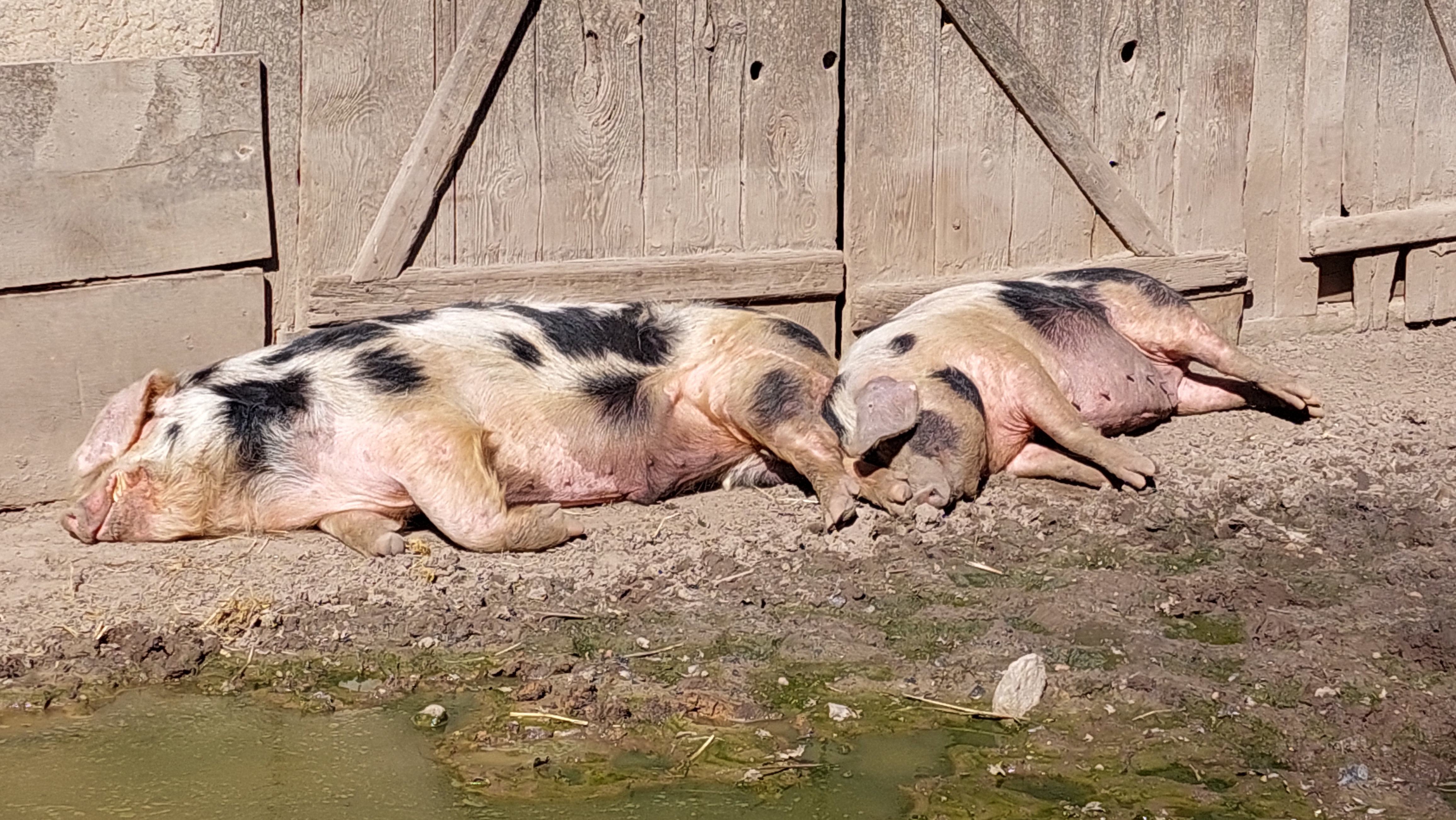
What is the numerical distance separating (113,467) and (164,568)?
391 mm

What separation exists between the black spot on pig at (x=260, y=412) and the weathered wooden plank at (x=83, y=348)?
459 mm

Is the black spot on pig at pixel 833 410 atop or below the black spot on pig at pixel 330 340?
below

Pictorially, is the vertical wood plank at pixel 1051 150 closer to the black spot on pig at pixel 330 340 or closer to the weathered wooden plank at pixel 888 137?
the weathered wooden plank at pixel 888 137

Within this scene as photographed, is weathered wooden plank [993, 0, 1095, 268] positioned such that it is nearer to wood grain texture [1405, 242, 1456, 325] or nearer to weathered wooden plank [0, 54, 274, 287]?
wood grain texture [1405, 242, 1456, 325]

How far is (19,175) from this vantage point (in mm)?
5559

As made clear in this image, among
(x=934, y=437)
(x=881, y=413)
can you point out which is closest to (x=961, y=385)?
(x=934, y=437)

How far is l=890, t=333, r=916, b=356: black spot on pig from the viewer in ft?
20.2

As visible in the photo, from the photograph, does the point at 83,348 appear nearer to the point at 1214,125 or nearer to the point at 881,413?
the point at 881,413

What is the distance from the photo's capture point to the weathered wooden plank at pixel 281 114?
229 inches

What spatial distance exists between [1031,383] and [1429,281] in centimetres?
269

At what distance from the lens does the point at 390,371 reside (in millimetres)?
5598

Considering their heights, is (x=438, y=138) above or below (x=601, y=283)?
above

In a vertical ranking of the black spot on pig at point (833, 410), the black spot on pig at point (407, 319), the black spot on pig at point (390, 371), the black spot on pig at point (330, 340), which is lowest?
the black spot on pig at point (833, 410)

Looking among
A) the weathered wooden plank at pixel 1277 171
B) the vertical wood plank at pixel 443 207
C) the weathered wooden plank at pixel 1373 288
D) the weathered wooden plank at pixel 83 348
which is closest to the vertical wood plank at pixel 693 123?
the vertical wood plank at pixel 443 207
